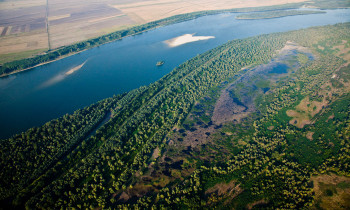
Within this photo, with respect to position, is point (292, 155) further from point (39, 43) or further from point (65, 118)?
point (39, 43)

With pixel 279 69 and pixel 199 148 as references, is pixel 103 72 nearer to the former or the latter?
pixel 199 148

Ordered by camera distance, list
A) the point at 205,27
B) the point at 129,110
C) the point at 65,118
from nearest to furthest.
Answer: the point at 65,118
the point at 129,110
the point at 205,27

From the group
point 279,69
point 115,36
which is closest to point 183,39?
point 115,36

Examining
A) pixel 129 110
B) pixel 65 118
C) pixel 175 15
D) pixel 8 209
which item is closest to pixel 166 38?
pixel 175 15

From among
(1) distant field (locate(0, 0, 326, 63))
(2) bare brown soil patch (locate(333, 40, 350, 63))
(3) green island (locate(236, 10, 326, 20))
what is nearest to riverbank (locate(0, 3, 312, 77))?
(1) distant field (locate(0, 0, 326, 63))

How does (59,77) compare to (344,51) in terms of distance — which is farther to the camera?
(59,77)

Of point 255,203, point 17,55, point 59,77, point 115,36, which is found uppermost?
point 115,36

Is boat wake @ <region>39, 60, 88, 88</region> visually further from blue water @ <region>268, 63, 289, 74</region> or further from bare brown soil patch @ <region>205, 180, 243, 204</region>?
blue water @ <region>268, 63, 289, 74</region>
